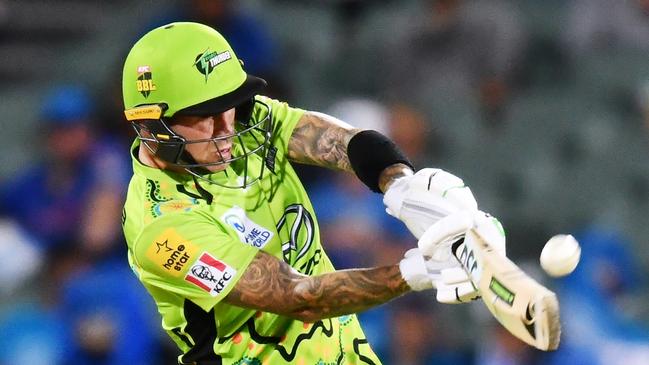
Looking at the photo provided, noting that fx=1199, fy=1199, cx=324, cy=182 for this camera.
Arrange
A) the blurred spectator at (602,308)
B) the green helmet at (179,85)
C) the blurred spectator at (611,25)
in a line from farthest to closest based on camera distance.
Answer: the blurred spectator at (611,25) → the blurred spectator at (602,308) → the green helmet at (179,85)

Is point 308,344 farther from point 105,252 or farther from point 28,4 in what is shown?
point 28,4

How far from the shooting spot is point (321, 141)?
4.25 metres

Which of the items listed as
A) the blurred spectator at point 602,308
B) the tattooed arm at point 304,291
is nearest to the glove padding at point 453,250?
the tattooed arm at point 304,291

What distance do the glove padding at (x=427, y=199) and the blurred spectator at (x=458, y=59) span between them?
3810mm

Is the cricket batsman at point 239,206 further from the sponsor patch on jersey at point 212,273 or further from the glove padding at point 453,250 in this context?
the glove padding at point 453,250

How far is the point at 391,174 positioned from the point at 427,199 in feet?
1.16

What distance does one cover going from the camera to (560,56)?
26.0 ft

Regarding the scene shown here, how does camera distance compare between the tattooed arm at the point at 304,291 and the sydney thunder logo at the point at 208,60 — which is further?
the sydney thunder logo at the point at 208,60

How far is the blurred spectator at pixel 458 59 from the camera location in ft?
25.0

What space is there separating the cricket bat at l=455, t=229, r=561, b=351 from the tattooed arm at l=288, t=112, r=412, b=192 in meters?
0.88

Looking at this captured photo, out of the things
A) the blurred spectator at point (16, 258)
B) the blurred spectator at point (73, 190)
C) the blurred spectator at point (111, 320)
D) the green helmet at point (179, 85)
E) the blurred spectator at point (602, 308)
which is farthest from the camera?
the blurred spectator at point (16, 258)

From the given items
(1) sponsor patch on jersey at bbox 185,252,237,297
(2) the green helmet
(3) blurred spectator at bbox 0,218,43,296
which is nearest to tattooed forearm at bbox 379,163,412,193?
(2) the green helmet

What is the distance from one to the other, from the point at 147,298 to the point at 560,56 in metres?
3.23

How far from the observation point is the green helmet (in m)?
3.93
